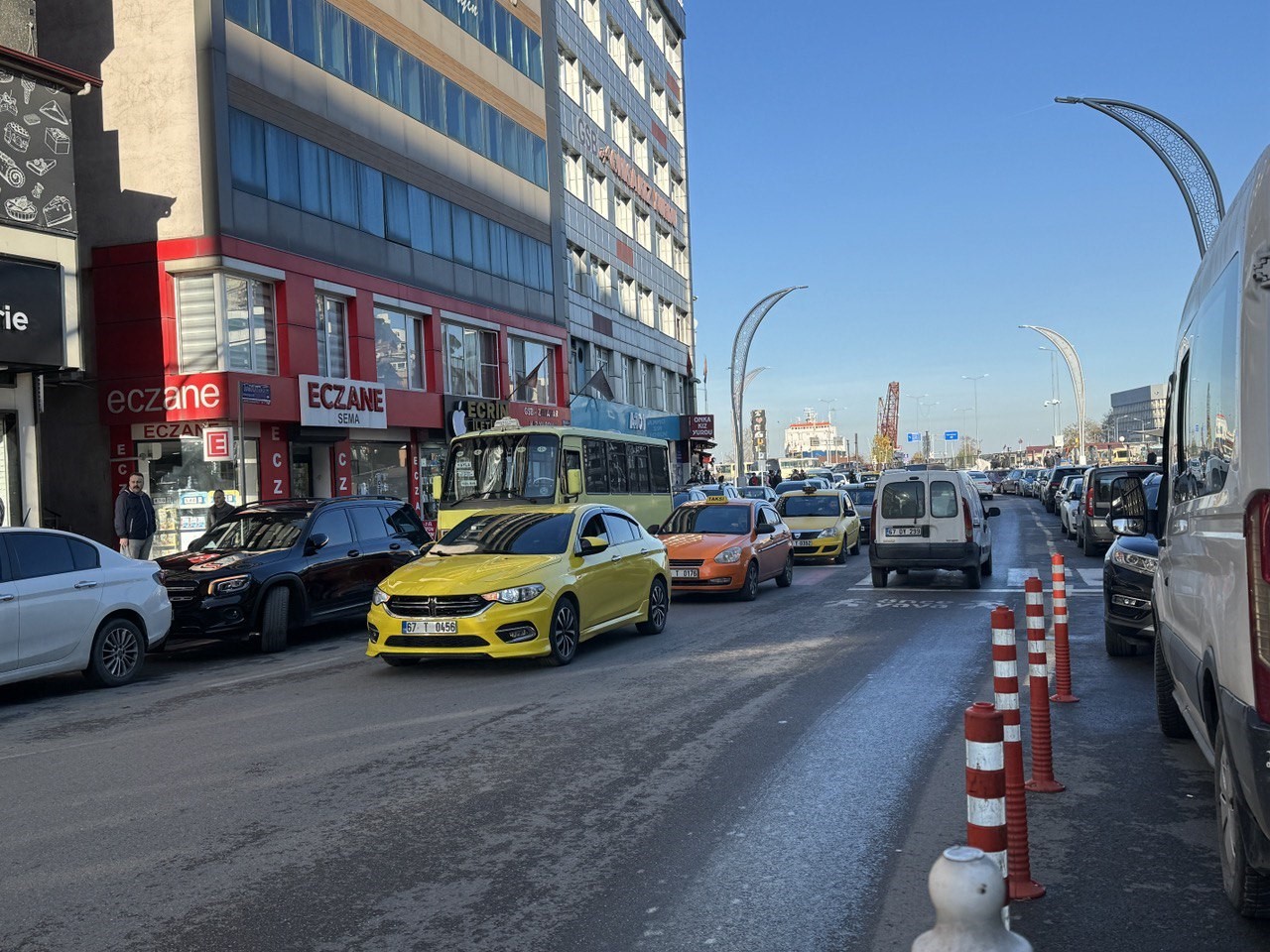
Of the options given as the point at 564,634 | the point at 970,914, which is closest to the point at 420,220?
the point at 564,634

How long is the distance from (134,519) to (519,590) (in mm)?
10658

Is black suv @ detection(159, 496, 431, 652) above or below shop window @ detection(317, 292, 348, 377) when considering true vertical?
below

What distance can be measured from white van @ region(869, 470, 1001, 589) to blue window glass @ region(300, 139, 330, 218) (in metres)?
14.7

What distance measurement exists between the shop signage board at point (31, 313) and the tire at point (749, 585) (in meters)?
11.5

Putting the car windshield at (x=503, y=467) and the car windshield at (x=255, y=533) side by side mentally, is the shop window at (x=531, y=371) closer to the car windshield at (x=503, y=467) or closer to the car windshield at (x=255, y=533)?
the car windshield at (x=503, y=467)

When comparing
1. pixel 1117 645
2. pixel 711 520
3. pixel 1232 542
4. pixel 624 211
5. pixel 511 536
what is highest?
pixel 624 211

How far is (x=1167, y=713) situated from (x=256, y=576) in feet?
31.9

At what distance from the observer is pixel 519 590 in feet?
34.9

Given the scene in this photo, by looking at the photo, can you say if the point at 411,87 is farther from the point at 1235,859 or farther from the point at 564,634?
the point at 1235,859

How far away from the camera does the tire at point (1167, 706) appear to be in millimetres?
6854

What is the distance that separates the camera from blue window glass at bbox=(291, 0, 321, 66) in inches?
1017

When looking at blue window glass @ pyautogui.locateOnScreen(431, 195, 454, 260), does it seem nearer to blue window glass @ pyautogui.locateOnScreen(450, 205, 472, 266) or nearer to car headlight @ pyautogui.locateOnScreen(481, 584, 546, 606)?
blue window glass @ pyautogui.locateOnScreen(450, 205, 472, 266)

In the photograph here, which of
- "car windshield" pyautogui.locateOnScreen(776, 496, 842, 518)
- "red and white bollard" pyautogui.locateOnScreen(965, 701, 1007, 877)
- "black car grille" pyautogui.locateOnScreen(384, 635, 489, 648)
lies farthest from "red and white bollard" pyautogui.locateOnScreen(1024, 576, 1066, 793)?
"car windshield" pyautogui.locateOnScreen(776, 496, 842, 518)

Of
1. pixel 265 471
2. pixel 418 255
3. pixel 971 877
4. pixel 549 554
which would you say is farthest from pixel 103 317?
pixel 971 877
